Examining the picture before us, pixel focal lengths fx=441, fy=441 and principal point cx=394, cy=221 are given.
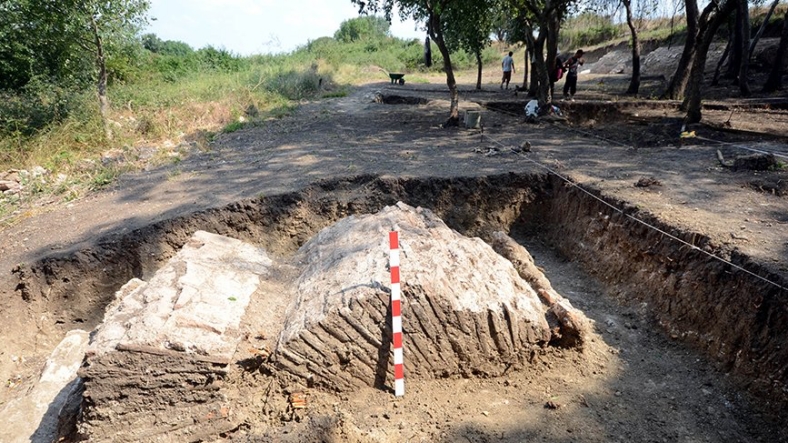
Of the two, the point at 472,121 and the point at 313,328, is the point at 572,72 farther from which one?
the point at 313,328

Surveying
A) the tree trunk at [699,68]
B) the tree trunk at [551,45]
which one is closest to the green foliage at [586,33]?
the tree trunk at [551,45]

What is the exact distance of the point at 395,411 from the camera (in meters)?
2.93

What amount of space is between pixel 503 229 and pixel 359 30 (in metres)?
45.1

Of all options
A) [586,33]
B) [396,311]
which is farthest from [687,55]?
[586,33]

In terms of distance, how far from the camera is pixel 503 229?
253 inches

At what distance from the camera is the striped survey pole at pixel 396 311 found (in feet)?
9.43

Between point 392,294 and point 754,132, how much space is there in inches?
324

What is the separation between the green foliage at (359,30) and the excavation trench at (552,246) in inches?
1578

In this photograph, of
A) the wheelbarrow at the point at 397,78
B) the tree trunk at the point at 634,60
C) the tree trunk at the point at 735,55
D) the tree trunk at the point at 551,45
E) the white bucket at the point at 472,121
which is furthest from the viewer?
the wheelbarrow at the point at 397,78

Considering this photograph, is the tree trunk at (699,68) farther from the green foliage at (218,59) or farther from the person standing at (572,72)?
the green foliage at (218,59)

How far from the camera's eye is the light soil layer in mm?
2994

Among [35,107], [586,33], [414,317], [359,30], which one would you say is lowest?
[414,317]

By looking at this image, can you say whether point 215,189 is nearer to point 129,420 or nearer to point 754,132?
point 129,420

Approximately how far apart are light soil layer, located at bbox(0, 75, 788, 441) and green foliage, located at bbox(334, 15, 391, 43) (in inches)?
1540
